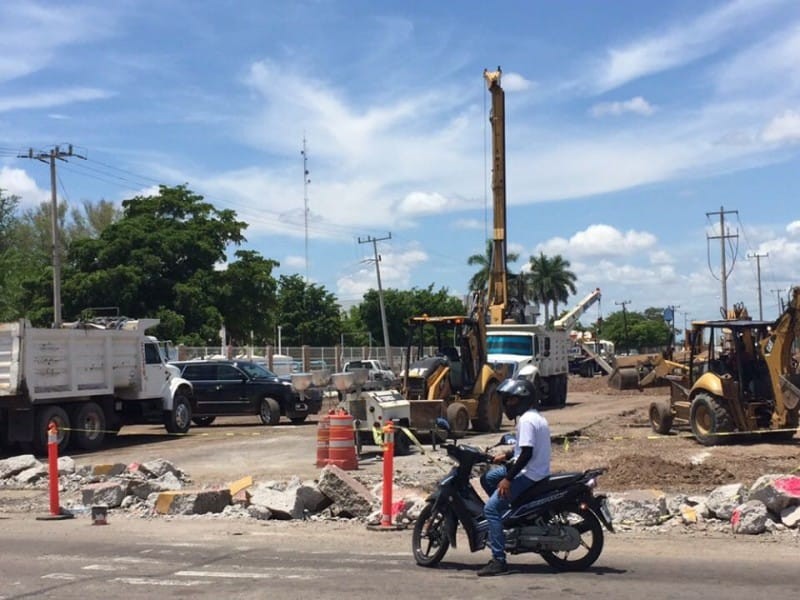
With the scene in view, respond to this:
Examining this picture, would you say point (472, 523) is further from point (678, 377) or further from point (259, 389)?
point (259, 389)

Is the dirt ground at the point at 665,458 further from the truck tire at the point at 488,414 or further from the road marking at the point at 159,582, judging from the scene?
the road marking at the point at 159,582

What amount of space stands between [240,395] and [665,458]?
13545mm

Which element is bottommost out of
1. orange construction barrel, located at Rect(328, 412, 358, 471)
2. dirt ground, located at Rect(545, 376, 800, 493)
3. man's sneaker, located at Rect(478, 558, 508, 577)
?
dirt ground, located at Rect(545, 376, 800, 493)

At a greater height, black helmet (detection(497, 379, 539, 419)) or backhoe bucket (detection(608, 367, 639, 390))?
black helmet (detection(497, 379, 539, 419))

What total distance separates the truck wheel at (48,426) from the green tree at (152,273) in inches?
950

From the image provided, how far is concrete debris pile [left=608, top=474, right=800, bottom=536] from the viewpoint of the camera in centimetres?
1009

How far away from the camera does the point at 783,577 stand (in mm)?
7883

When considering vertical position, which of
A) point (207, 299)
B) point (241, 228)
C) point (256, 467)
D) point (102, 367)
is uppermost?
point (241, 228)

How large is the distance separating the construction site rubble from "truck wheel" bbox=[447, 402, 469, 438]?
18.6 ft

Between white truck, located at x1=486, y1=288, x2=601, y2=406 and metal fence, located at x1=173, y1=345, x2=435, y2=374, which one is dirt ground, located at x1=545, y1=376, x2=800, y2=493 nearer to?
white truck, located at x1=486, y1=288, x2=601, y2=406

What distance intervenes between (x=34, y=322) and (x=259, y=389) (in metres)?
24.9

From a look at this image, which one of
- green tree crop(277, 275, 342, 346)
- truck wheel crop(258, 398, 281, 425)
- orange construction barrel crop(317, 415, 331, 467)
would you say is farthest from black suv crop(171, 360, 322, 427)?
green tree crop(277, 275, 342, 346)

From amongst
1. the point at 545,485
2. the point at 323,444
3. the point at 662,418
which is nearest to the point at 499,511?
the point at 545,485

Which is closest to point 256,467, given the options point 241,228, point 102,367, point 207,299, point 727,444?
point 102,367
